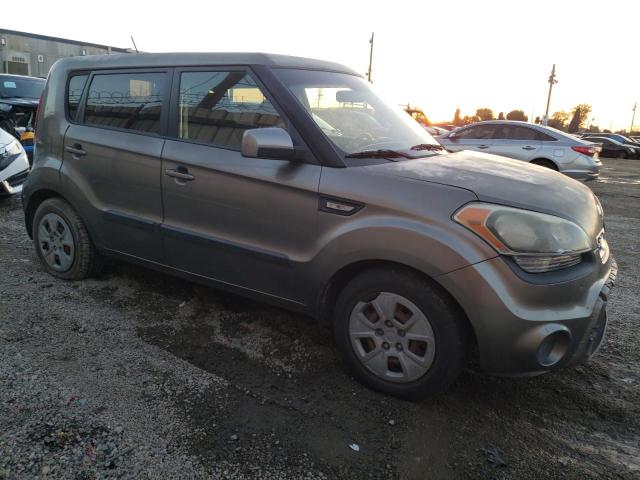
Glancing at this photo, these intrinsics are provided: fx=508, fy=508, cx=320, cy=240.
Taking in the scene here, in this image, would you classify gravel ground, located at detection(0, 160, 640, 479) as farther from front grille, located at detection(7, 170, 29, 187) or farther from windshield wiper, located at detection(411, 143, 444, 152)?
front grille, located at detection(7, 170, 29, 187)

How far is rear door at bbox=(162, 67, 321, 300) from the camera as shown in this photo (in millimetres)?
2801

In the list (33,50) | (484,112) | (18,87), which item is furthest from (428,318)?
(484,112)

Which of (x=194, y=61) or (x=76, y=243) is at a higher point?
(x=194, y=61)

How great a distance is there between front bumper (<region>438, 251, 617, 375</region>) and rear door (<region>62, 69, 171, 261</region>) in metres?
2.09

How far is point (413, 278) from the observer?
2.48m

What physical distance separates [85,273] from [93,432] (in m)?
2.02

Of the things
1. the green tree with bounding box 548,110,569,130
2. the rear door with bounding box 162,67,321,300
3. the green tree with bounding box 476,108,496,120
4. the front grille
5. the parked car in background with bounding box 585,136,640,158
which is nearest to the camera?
the rear door with bounding box 162,67,321,300

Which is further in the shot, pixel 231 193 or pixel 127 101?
pixel 127 101

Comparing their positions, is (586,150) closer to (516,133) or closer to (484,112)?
(516,133)

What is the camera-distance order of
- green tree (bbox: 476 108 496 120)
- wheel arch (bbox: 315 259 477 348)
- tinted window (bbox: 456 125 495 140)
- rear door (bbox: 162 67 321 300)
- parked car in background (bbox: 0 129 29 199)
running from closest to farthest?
wheel arch (bbox: 315 259 477 348)
rear door (bbox: 162 67 321 300)
parked car in background (bbox: 0 129 29 199)
tinted window (bbox: 456 125 495 140)
green tree (bbox: 476 108 496 120)

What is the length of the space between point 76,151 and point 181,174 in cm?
111

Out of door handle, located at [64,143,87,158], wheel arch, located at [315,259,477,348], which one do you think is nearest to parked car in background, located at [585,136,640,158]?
wheel arch, located at [315,259,477,348]

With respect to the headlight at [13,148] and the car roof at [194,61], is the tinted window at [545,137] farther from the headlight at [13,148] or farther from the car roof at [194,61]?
the headlight at [13,148]

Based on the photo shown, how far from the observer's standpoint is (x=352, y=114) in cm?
321
